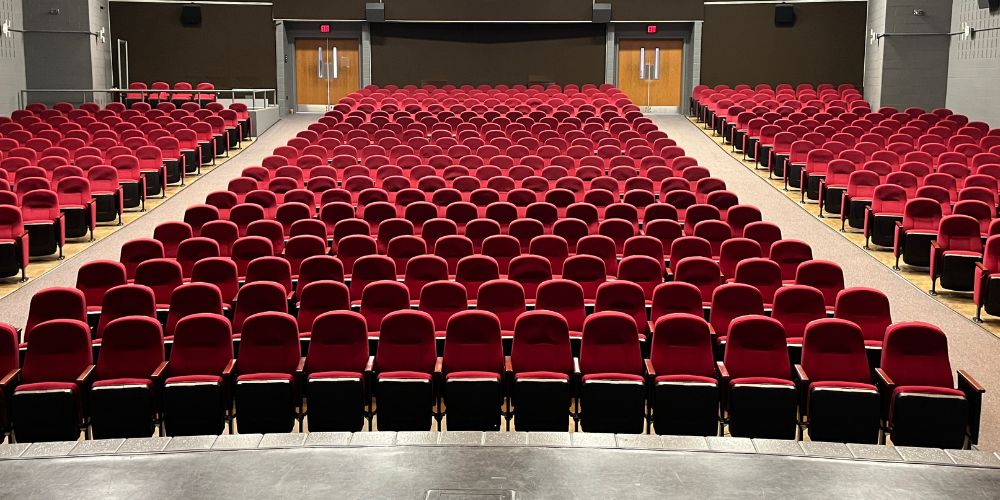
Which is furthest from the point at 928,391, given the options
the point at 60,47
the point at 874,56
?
the point at 60,47

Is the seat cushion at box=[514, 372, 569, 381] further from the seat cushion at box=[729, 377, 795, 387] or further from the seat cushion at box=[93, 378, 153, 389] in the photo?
the seat cushion at box=[93, 378, 153, 389]

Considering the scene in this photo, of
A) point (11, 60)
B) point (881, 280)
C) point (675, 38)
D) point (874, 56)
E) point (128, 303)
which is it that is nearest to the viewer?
point (128, 303)

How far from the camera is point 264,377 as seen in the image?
20.6 feet

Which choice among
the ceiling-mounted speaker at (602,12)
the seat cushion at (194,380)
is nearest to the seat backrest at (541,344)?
the seat cushion at (194,380)

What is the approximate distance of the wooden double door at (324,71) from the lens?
25172mm

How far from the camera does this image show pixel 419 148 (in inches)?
586

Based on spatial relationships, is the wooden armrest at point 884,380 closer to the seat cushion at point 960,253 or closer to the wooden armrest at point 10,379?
the seat cushion at point 960,253

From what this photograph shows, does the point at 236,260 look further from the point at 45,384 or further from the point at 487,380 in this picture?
the point at 487,380

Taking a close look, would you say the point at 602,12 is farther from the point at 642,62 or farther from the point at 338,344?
the point at 338,344

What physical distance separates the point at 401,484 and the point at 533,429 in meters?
1.72

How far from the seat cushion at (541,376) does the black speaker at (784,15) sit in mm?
19957

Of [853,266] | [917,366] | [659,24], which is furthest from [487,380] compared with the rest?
[659,24]

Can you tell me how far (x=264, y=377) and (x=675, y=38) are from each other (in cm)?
2045

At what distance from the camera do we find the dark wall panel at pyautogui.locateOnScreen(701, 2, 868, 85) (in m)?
24.2
